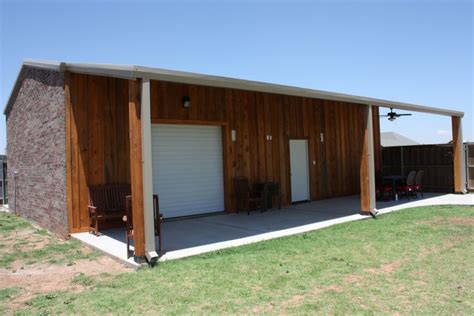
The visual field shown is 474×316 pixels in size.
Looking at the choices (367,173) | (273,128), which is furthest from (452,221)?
(273,128)

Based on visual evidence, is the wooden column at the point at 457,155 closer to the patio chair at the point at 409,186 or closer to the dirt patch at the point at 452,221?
the patio chair at the point at 409,186

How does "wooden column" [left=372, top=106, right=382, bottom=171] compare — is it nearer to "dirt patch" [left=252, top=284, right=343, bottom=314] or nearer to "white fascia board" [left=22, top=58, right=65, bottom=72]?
"white fascia board" [left=22, top=58, right=65, bottom=72]

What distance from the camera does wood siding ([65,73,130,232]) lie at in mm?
7801

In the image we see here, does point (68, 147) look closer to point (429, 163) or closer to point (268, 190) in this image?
point (268, 190)

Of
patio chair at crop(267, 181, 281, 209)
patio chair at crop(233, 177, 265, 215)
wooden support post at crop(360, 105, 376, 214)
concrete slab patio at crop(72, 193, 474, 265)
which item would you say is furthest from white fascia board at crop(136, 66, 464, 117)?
patio chair at crop(233, 177, 265, 215)

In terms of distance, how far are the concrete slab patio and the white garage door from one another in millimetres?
454

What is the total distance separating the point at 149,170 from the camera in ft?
Answer: 18.1

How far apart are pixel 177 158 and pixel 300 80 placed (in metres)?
6.39

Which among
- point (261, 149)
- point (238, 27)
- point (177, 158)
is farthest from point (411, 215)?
point (238, 27)

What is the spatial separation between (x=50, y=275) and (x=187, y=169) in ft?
15.7

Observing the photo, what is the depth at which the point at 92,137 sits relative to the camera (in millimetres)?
8086

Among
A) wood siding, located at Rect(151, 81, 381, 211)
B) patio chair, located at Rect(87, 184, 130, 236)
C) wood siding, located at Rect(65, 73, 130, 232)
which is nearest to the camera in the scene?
patio chair, located at Rect(87, 184, 130, 236)

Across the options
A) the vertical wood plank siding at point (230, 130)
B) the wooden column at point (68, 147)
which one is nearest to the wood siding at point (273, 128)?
the vertical wood plank siding at point (230, 130)

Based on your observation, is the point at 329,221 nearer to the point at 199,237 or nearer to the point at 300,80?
the point at 199,237
